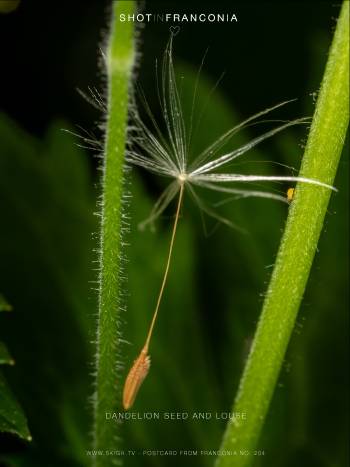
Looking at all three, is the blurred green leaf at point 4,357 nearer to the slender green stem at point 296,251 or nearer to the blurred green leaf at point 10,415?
the blurred green leaf at point 10,415

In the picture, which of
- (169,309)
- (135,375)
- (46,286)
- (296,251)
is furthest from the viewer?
(169,309)

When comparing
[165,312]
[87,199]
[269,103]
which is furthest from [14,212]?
[269,103]

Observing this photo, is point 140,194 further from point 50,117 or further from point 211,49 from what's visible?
point 211,49

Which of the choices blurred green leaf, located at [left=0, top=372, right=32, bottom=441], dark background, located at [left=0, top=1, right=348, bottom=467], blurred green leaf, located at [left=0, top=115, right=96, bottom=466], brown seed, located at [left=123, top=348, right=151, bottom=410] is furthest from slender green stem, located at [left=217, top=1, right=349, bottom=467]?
blurred green leaf, located at [left=0, top=115, right=96, bottom=466]

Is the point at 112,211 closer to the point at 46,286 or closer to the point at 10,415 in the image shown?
the point at 10,415

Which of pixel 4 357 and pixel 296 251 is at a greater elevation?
pixel 296 251

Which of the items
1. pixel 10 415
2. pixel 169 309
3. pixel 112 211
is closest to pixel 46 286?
pixel 169 309

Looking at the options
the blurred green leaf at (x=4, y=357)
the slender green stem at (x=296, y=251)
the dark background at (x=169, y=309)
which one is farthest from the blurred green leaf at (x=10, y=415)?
the dark background at (x=169, y=309)
